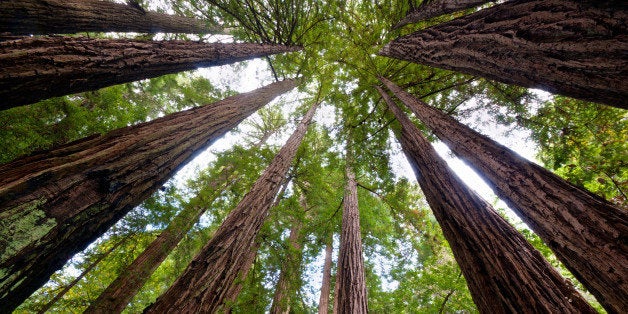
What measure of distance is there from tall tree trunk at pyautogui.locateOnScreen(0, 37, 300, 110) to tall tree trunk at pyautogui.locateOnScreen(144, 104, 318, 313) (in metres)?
2.09

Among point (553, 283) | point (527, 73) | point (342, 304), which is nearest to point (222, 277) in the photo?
point (342, 304)

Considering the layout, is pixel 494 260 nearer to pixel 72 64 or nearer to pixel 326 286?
pixel 72 64

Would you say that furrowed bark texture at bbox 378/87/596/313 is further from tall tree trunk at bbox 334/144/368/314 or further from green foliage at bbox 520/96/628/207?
green foliage at bbox 520/96/628/207

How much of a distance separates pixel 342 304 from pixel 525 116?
4.65m

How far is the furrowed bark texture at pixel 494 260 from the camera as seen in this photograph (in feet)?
5.27

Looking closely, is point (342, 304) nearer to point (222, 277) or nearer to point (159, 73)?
point (222, 277)

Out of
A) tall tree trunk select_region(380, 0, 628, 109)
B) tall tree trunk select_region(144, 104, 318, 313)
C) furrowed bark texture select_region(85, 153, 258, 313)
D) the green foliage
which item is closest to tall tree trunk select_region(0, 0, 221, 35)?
furrowed bark texture select_region(85, 153, 258, 313)

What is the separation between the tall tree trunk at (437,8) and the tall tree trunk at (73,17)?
18.5 ft

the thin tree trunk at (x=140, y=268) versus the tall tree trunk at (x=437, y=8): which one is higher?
the tall tree trunk at (x=437, y=8)

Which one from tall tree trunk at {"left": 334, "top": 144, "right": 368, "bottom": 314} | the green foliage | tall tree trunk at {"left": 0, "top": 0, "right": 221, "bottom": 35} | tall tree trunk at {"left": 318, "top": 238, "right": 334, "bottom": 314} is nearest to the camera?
tall tree trunk at {"left": 0, "top": 0, "right": 221, "bottom": 35}

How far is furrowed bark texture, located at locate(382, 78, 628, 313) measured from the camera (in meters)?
1.24

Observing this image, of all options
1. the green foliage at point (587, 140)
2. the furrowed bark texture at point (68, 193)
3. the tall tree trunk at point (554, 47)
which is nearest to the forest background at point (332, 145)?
the green foliage at point (587, 140)

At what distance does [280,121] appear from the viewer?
1115cm

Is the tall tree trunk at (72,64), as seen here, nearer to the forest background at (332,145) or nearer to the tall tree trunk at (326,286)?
the forest background at (332,145)
